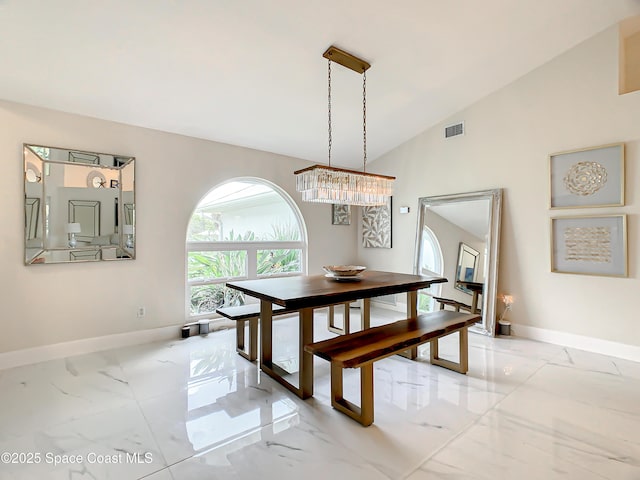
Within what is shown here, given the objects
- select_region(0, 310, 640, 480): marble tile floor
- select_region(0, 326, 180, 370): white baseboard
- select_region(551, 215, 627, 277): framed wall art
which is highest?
select_region(551, 215, 627, 277): framed wall art

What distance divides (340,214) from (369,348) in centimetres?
347

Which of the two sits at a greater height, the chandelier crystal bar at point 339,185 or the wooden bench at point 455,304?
the chandelier crystal bar at point 339,185

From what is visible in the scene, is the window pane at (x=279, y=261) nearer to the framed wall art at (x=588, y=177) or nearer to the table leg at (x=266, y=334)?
the table leg at (x=266, y=334)

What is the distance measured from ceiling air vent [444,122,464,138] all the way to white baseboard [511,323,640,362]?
8.19ft

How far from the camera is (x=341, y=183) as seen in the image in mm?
2734

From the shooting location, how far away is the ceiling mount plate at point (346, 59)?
9.43 ft

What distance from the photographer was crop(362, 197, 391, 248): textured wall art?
521cm

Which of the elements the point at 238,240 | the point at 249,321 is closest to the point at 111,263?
the point at 238,240

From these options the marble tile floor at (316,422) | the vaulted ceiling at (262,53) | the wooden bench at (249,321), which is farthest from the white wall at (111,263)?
the wooden bench at (249,321)

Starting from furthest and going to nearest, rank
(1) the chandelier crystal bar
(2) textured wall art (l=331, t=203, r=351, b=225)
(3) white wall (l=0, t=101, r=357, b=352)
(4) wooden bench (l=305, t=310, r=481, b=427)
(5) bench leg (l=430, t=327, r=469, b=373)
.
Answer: (2) textured wall art (l=331, t=203, r=351, b=225) → (3) white wall (l=0, t=101, r=357, b=352) → (5) bench leg (l=430, t=327, r=469, b=373) → (1) the chandelier crystal bar → (4) wooden bench (l=305, t=310, r=481, b=427)

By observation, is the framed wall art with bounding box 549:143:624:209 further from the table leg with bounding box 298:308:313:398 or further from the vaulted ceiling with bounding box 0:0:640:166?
the table leg with bounding box 298:308:313:398

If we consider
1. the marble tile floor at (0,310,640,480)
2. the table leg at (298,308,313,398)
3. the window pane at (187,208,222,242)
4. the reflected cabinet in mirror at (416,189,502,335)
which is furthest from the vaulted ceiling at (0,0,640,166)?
the marble tile floor at (0,310,640,480)

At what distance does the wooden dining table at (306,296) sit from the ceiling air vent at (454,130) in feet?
7.38

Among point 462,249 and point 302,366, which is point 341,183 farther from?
point 462,249
